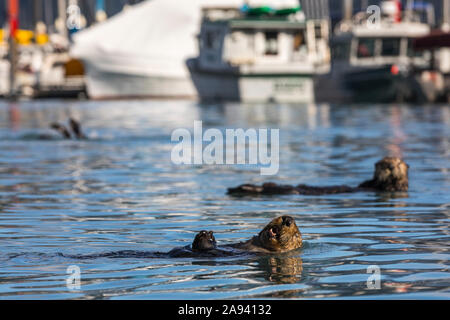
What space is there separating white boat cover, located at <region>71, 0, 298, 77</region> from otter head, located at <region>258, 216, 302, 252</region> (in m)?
61.1

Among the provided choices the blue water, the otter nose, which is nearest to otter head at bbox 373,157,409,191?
the blue water

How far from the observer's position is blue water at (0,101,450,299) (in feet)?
29.9

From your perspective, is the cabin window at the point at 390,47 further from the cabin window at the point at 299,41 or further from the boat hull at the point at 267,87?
the boat hull at the point at 267,87

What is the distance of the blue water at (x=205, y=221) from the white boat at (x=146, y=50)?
4310cm

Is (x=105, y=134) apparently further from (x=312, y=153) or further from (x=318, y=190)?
(x=318, y=190)

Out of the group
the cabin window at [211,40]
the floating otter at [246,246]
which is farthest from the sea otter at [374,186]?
the cabin window at [211,40]

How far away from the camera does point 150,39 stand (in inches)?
2891

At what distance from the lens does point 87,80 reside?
250 ft

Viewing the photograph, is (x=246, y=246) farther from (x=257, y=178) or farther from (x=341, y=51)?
(x=341, y=51)

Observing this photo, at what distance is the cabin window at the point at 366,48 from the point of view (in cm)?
6250

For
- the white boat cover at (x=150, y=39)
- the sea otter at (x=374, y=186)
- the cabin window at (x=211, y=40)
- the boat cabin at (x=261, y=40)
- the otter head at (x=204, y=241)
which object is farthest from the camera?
the white boat cover at (x=150, y=39)
